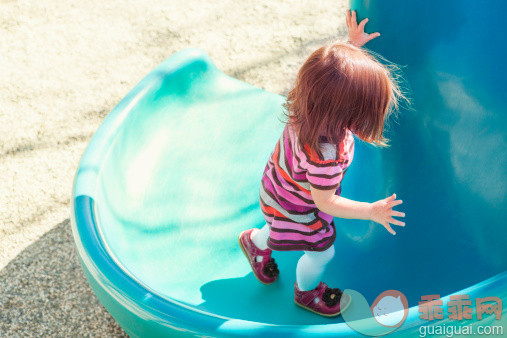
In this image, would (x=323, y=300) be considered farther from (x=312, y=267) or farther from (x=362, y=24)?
(x=362, y=24)

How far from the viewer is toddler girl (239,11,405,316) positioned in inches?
44.7

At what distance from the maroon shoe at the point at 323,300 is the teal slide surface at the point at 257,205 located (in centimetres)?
3

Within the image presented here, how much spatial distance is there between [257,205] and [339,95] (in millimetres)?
807

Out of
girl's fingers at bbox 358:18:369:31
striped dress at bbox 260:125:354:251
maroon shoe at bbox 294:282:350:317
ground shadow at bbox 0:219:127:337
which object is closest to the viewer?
striped dress at bbox 260:125:354:251

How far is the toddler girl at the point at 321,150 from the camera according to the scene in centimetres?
114

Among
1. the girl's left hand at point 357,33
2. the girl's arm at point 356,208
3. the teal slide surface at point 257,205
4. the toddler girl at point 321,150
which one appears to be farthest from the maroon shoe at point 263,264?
the girl's left hand at point 357,33

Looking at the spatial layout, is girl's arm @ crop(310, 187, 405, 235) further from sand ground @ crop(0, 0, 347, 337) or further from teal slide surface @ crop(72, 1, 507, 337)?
sand ground @ crop(0, 0, 347, 337)

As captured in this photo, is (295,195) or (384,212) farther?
(295,195)

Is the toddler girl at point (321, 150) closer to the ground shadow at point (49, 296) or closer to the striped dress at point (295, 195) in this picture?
the striped dress at point (295, 195)

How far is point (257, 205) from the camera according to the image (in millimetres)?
1888

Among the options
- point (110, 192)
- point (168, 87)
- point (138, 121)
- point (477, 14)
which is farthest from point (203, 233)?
point (477, 14)

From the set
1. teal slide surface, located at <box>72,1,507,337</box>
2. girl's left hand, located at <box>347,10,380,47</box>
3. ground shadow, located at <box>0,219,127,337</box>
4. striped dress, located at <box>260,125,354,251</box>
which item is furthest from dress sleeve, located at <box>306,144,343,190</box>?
ground shadow, located at <box>0,219,127,337</box>

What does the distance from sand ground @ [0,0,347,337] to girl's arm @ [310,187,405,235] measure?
0.85m

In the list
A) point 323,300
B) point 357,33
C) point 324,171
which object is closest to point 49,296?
point 323,300
